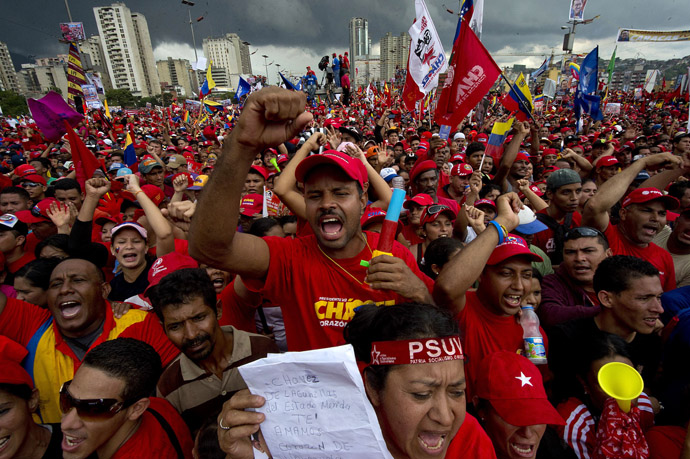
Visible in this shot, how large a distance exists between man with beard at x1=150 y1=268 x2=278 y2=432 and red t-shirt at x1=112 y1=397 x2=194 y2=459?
0.15 metres

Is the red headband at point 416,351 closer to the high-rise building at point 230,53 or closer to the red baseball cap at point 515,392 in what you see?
the red baseball cap at point 515,392

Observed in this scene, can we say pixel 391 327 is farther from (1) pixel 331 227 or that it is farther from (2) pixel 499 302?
(2) pixel 499 302

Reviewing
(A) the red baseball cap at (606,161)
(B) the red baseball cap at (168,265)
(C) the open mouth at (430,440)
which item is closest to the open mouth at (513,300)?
(C) the open mouth at (430,440)

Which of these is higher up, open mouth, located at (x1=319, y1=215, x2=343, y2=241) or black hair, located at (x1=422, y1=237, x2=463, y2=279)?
open mouth, located at (x1=319, y1=215, x2=343, y2=241)

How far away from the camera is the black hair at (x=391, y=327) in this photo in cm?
134

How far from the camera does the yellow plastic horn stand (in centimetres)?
155

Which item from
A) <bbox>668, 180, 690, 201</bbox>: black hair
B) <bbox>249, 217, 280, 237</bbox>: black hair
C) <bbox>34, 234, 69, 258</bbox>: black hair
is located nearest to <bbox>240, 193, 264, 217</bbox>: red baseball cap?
<bbox>249, 217, 280, 237</bbox>: black hair

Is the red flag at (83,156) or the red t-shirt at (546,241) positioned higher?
the red flag at (83,156)

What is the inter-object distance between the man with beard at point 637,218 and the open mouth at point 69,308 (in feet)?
15.2

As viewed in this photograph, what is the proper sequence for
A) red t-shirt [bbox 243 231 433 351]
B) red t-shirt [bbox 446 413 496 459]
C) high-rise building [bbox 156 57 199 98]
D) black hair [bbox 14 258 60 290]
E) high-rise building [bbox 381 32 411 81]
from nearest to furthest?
red t-shirt [bbox 446 413 496 459]
red t-shirt [bbox 243 231 433 351]
black hair [bbox 14 258 60 290]
high-rise building [bbox 381 32 411 81]
high-rise building [bbox 156 57 199 98]

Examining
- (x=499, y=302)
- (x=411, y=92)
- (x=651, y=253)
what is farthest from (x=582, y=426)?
(x=411, y=92)

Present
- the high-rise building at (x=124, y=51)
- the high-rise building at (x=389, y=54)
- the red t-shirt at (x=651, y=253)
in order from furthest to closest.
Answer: the high-rise building at (x=124, y=51)
the high-rise building at (x=389, y=54)
the red t-shirt at (x=651, y=253)

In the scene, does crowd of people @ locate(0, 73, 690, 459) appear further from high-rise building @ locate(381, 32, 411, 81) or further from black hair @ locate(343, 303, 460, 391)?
high-rise building @ locate(381, 32, 411, 81)

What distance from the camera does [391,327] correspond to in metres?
1.37
